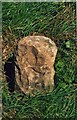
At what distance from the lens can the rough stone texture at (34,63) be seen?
13.2ft

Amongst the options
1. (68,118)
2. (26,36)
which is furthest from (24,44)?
(68,118)

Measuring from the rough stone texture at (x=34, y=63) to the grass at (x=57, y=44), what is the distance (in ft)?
0.37

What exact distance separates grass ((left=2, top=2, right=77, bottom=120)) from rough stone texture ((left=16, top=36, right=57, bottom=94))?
11cm

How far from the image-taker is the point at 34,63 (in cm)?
404

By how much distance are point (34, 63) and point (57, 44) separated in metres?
0.48

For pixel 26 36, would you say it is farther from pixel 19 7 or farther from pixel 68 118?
pixel 68 118

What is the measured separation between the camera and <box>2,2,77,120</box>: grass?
405 cm

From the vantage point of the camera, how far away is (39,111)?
405cm

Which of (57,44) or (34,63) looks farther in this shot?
(57,44)

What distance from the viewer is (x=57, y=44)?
4.39 m

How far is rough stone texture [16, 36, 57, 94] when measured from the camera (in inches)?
158

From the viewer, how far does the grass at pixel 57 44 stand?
4.05 metres

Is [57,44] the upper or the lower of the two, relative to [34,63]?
upper

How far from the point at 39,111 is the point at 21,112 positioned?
179 mm
